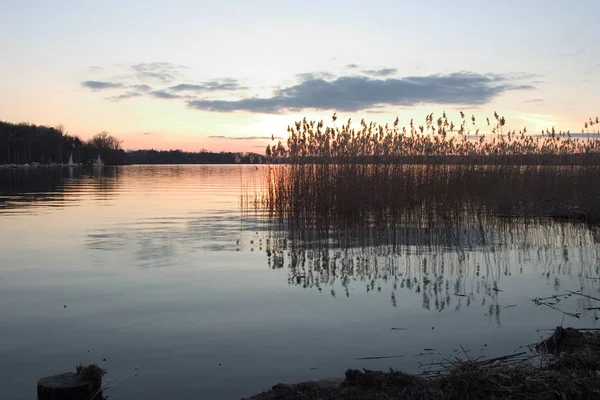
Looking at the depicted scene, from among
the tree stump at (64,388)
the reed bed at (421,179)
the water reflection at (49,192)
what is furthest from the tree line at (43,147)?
the tree stump at (64,388)

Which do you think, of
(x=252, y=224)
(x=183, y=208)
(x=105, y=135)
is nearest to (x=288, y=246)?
(x=252, y=224)

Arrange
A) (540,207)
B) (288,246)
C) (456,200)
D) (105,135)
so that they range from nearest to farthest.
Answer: (288,246) → (456,200) → (540,207) → (105,135)

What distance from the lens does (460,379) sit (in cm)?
398

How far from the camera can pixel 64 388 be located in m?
3.91

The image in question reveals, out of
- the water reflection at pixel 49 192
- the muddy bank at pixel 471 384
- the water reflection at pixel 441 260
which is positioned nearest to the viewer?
the muddy bank at pixel 471 384

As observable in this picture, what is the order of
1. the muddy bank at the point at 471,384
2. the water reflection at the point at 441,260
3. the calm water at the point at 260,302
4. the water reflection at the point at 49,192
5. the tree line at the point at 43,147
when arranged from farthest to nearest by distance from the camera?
1. the tree line at the point at 43,147
2. the water reflection at the point at 49,192
3. the water reflection at the point at 441,260
4. the calm water at the point at 260,302
5. the muddy bank at the point at 471,384

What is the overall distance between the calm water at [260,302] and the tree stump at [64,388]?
29cm

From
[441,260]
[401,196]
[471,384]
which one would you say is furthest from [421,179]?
[471,384]

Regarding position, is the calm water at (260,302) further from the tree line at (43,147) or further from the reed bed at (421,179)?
the tree line at (43,147)

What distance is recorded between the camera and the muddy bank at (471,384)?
385 cm

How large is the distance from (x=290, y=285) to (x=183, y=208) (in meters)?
13.0

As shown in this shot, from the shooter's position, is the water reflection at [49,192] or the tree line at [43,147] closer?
the water reflection at [49,192]

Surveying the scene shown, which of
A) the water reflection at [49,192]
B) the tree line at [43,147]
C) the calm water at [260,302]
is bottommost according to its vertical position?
the calm water at [260,302]

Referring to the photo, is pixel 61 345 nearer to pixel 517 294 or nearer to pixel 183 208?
pixel 517 294
